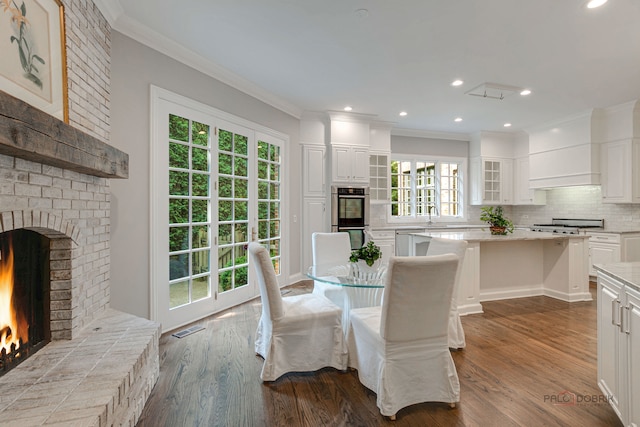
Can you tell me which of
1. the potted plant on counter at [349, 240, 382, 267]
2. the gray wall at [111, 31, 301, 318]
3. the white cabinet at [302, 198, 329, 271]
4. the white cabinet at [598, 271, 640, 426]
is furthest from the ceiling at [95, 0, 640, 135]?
the white cabinet at [598, 271, 640, 426]

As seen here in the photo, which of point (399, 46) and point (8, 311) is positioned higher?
point (399, 46)

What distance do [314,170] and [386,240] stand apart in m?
A: 1.82

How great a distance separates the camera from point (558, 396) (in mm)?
2055

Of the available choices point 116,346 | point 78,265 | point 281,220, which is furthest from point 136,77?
point 281,220

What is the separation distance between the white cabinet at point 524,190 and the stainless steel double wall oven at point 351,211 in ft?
11.7

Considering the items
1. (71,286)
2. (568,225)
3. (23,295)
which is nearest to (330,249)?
(71,286)

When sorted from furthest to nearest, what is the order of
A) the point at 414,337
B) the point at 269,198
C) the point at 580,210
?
the point at 580,210 → the point at 269,198 → the point at 414,337

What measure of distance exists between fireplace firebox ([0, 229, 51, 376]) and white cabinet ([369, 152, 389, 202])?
480cm

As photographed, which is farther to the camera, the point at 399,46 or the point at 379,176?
the point at 379,176

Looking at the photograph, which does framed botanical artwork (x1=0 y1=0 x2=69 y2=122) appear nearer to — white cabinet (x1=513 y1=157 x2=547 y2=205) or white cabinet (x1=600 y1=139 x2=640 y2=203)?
white cabinet (x1=600 y1=139 x2=640 y2=203)

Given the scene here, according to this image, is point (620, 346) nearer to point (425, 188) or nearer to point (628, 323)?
point (628, 323)

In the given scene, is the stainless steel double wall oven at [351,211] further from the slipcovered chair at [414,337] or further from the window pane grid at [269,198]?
the slipcovered chair at [414,337]

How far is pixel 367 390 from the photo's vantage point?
6.97 ft

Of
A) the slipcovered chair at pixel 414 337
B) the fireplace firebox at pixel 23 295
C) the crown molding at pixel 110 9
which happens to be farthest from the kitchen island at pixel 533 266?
the crown molding at pixel 110 9
